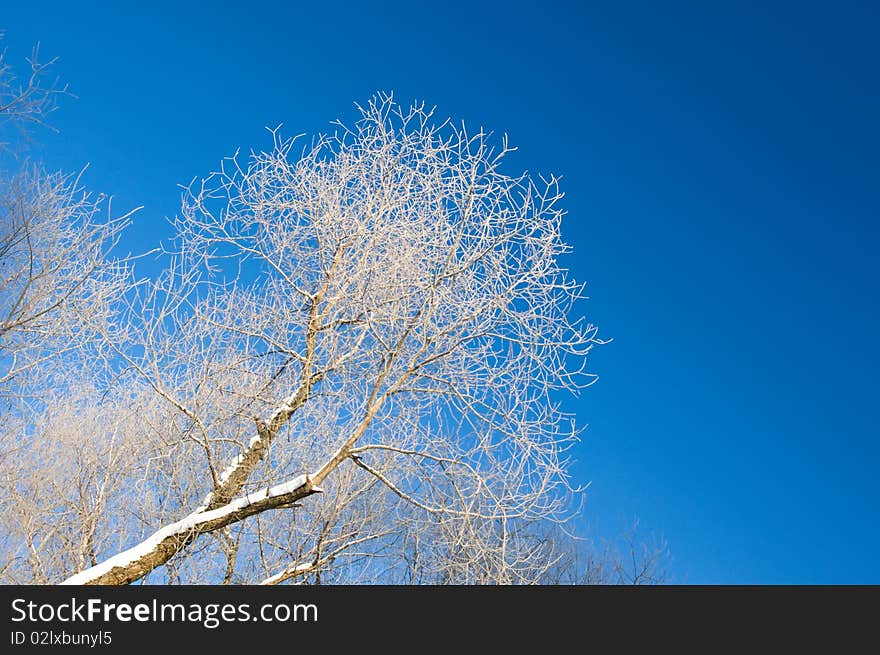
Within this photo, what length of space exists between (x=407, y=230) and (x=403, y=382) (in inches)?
59.3

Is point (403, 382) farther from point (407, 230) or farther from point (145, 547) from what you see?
point (145, 547)

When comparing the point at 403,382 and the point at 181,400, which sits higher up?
the point at 181,400

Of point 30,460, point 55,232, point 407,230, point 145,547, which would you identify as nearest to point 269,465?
point 145,547
